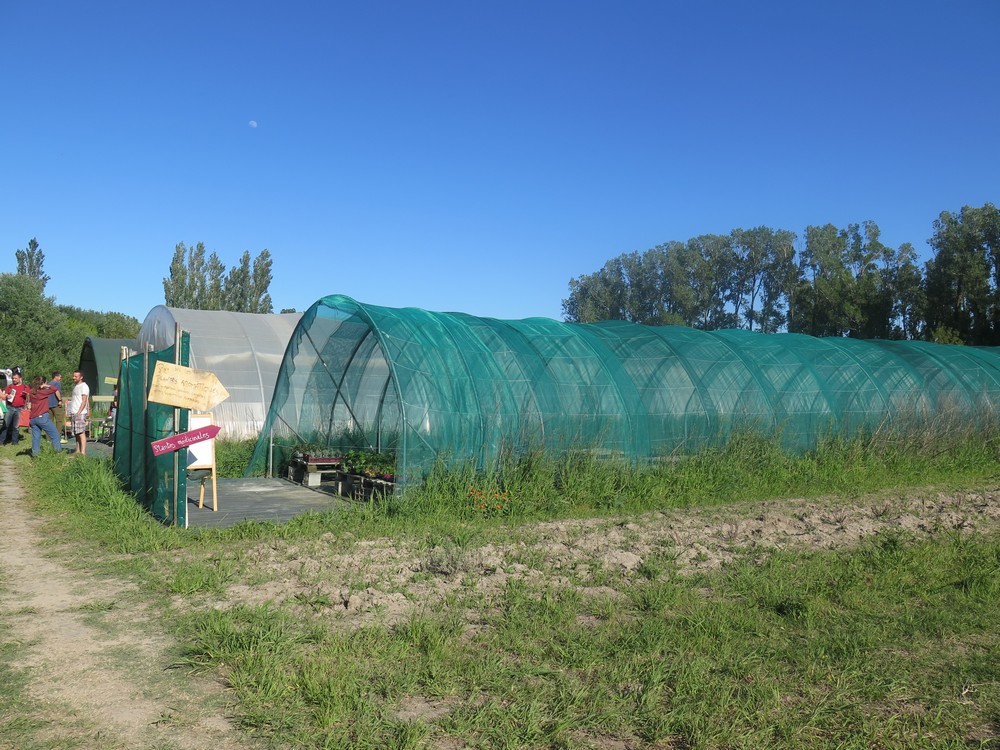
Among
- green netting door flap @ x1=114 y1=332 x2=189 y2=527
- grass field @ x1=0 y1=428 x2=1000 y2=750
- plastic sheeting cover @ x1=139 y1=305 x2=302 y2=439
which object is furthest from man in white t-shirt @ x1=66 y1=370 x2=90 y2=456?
grass field @ x1=0 y1=428 x2=1000 y2=750

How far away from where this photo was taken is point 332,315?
46.3 ft

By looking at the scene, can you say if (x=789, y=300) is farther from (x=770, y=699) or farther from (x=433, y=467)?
(x=770, y=699)

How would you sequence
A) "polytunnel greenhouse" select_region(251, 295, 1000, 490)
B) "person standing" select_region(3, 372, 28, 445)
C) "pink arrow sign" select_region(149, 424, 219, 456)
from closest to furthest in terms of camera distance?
"pink arrow sign" select_region(149, 424, 219, 456) < "polytunnel greenhouse" select_region(251, 295, 1000, 490) < "person standing" select_region(3, 372, 28, 445)

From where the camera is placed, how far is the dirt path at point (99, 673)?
4152 mm

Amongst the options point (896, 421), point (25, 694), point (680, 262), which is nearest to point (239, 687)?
point (25, 694)

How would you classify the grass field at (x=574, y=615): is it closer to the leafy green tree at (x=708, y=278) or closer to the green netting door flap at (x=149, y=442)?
the green netting door flap at (x=149, y=442)

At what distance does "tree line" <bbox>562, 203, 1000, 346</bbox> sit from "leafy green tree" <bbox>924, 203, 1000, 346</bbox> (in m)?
0.05

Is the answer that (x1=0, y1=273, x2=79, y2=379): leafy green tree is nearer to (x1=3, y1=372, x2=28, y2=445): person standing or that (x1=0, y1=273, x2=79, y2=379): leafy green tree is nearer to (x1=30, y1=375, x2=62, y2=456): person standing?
(x1=3, y1=372, x2=28, y2=445): person standing

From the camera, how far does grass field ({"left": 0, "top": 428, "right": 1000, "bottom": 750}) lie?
4.29 metres

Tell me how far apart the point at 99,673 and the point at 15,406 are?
16724 mm

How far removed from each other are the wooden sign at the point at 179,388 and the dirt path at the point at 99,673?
7.87 feet

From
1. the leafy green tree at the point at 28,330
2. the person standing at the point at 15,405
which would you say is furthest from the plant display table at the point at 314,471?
the leafy green tree at the point at 28,330

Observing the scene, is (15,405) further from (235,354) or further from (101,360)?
(101,360)

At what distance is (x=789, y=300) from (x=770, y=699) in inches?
2258
